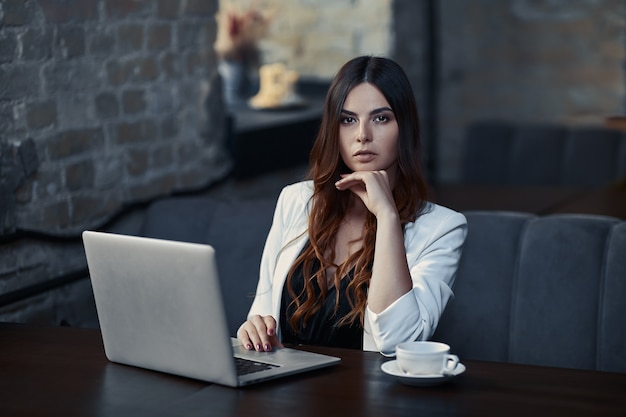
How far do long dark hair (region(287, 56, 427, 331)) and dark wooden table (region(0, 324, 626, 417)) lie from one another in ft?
1.13

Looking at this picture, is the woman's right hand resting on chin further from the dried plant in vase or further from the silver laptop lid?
the dried plant in vase

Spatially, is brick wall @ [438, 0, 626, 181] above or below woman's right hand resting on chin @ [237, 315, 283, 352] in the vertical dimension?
above

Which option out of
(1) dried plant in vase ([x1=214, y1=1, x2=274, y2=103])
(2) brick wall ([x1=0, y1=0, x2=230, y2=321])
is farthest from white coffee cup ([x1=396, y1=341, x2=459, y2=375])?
(1) dried plant in vase ([x1=214, y1=1, x2=274, y2=103])

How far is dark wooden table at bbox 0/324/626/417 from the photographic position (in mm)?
1724

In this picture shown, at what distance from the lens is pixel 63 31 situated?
3.05 meters

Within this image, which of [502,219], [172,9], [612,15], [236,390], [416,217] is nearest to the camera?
[236,390]

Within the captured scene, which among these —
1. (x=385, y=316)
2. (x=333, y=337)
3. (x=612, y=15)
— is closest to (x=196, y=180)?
(x=333, y=337)

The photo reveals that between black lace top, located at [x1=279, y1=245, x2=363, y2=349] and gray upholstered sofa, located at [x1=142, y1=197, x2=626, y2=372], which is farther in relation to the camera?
gray upholstered sofa, located at [x1=142, y1=197, x2=626, y2=372]

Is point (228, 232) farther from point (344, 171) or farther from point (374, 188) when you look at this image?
point (374, 188)

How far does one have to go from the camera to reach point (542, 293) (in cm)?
273

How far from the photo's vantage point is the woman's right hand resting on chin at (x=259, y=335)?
7.00ft

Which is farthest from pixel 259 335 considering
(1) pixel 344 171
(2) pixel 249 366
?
(1) pixel 344 171

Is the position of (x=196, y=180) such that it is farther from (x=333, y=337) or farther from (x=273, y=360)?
(x=273, y=360)

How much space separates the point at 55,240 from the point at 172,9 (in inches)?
40.0
